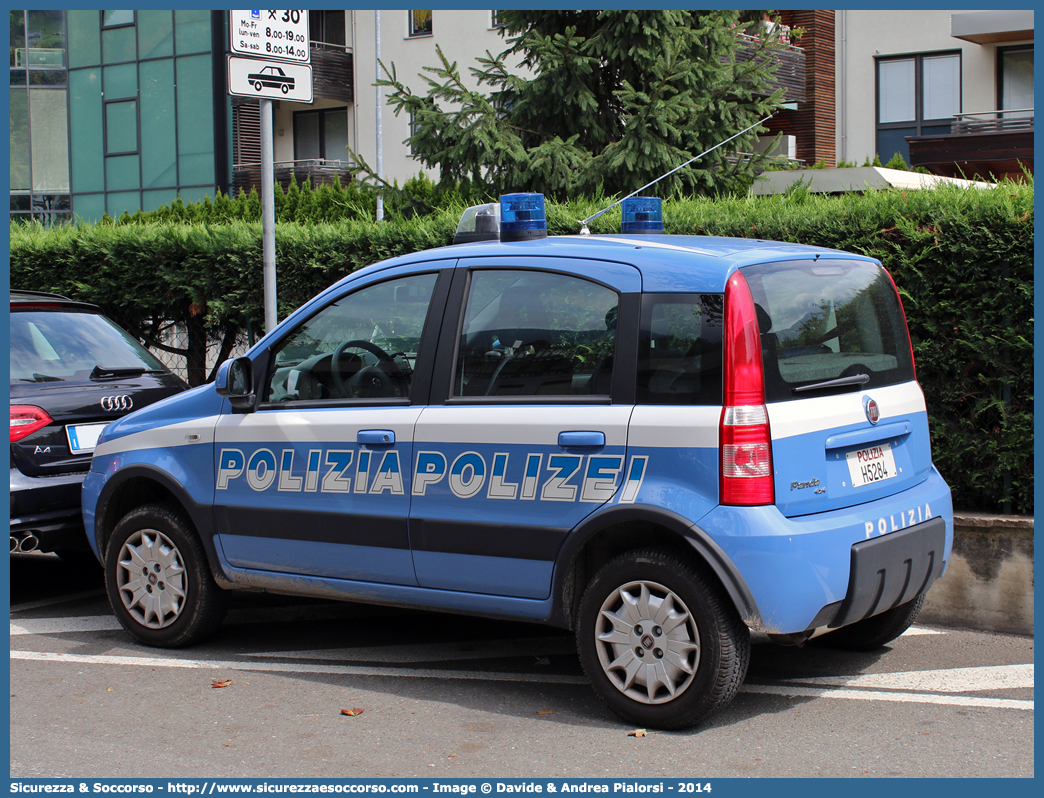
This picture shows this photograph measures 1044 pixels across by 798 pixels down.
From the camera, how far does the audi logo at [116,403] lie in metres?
6.54

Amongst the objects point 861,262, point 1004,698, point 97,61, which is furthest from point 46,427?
point 97,61

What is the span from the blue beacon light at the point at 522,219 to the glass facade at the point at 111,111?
87.1ft

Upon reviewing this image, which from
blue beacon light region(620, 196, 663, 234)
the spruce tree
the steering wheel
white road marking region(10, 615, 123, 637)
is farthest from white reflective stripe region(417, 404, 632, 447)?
the spruce tree

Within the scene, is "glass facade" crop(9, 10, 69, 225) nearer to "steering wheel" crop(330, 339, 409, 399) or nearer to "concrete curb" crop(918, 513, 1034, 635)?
"steering wheel" crop(330, 339, 409, 399)

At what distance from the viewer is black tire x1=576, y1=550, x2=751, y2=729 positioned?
13.7ft

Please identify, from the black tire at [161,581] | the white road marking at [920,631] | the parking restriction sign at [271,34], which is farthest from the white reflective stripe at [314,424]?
the white road marking at [920,631]

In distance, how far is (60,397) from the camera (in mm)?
6406

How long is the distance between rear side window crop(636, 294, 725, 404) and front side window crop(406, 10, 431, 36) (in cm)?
2726

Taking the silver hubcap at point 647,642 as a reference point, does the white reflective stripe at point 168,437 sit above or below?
above

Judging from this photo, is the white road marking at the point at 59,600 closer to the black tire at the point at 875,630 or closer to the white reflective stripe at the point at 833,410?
the black tire at the point at 875,630

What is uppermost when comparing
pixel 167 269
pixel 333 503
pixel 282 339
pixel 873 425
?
pixel 167 269

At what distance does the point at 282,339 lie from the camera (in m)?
5.32

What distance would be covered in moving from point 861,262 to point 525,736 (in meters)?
2.41

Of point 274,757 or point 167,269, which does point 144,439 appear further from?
point 167,269
